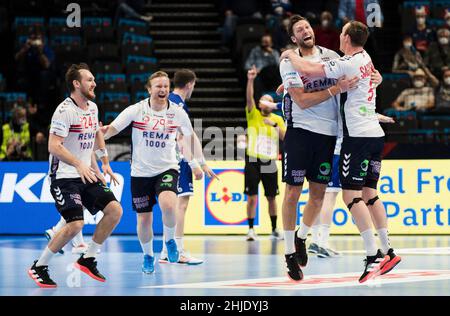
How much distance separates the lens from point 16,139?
628 inches

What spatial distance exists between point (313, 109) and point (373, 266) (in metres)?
1.59

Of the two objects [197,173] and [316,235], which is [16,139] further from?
[316,235]

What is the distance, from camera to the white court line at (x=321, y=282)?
848 cm

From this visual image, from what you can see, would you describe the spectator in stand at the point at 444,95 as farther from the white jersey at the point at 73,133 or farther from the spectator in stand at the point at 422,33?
the white jersey at the point at 73,133

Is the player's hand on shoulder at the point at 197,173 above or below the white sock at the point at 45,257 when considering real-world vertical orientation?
above

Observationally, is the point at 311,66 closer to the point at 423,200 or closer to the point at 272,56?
the point at 423,200

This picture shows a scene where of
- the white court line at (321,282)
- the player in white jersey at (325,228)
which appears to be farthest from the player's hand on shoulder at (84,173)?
the player in white jersey at (325,228)

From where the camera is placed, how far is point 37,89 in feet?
60.1

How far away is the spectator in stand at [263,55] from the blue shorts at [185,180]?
7.33m

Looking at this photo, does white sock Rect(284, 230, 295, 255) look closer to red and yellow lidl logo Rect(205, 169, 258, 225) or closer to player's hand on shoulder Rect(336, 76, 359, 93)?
player's hand on shoulder Rect(336, 76, 359, 93)

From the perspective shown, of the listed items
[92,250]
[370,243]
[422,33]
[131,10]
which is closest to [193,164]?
[92,250]

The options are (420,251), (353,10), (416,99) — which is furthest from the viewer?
(353,10)

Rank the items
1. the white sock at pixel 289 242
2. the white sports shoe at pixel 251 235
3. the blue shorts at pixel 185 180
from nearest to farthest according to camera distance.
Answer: the white sock at pixel 289 242
the blue shorts at pixel 185 180
the white sports shoe at pixel 251 235

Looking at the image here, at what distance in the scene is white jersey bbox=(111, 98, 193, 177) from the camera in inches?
395
